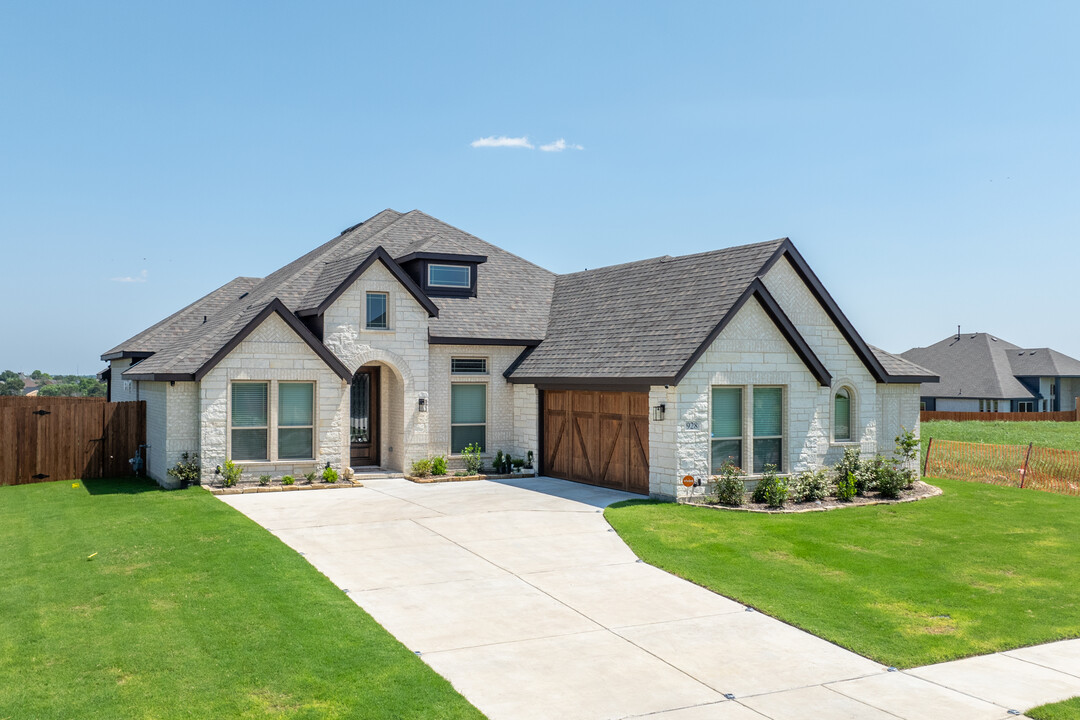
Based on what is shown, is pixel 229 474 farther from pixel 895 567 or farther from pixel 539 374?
pixel 895 567

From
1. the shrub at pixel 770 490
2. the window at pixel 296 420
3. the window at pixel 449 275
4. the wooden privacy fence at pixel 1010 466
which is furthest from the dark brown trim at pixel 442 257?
the wooden privacy fence at pixel 1010 466

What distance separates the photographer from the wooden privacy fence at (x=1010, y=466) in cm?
2209

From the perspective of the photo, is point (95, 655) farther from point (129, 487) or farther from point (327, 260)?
point (327, 260)

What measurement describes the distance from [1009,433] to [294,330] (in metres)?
37.3

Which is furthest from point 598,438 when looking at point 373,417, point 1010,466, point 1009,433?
point 1009,433

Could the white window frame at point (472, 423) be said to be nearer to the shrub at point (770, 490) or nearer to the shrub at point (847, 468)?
the shrub at point (770, 490)

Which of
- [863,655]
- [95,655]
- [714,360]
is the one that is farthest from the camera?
[714,360]

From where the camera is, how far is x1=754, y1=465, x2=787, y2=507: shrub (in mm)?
17578

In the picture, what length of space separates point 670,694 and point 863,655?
2526mm

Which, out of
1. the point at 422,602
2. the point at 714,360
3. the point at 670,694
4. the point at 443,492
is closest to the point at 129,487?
the point at 443,492

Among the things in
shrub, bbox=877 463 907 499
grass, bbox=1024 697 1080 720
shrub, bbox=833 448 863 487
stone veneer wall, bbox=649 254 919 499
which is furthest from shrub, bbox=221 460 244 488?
grass, bbox=1024 697 1080 720

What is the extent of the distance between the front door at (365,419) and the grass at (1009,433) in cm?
2345

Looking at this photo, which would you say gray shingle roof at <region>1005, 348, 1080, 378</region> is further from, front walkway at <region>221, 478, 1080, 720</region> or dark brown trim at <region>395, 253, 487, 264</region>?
front walkway at <region>221, 478, 1080, 720</region>

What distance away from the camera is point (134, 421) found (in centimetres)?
2147
